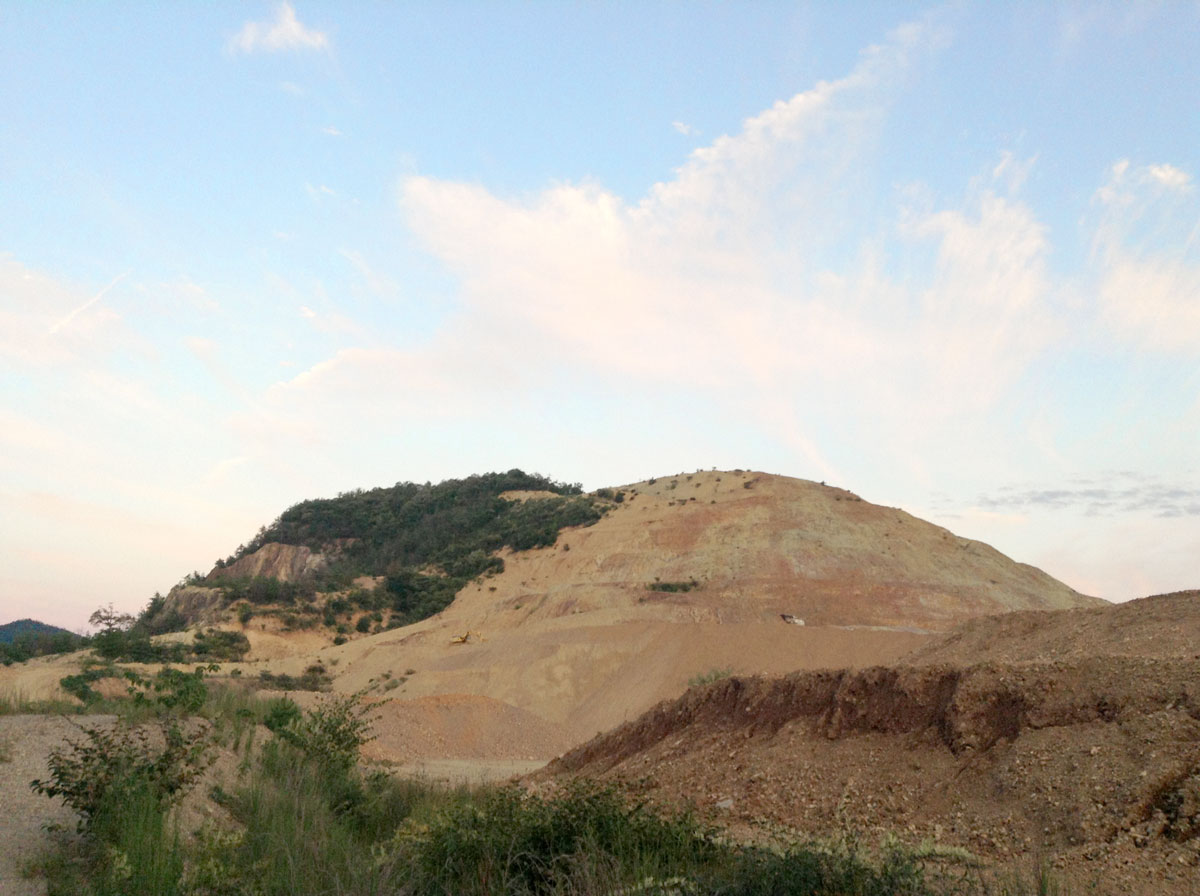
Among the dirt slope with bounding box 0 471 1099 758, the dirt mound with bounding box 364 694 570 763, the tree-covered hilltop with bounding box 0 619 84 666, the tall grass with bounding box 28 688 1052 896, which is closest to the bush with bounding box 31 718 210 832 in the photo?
the tall grass with bounding box 28 688 1052 896

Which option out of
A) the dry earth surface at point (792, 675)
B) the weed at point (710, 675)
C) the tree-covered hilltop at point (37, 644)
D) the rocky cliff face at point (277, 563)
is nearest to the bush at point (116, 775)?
the dry earth surface at point (792, 675)

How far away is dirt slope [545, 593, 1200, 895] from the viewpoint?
7.12m

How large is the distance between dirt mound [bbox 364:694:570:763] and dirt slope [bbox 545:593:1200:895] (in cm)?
929

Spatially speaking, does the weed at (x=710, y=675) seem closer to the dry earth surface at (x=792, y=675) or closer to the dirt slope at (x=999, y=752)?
the dry earth surface at (x=792, y=675)

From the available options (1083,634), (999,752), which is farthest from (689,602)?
(999,752)

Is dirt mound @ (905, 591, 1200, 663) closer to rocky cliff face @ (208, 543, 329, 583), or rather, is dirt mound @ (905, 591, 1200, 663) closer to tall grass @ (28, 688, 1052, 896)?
tall grass @ (28, 688, 1052, 896)

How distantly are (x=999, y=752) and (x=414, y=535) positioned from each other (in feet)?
196

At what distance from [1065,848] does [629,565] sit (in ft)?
122

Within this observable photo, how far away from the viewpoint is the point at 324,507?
73.6 m

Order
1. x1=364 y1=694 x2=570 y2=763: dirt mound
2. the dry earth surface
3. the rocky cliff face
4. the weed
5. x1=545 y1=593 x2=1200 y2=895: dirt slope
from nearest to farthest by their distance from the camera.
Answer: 1. x1=545 y1=593 x2=1200 y2=895: dirt slope
2. the dry earth surface
3. x1=364 y1=694 x2=570 y2=763: dirt mound
4. the weed
5. the rocky cliff face

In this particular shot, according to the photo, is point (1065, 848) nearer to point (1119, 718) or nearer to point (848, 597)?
point (1119, 718)

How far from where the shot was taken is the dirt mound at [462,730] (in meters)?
21.9

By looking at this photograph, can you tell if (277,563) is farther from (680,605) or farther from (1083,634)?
(1083,634)

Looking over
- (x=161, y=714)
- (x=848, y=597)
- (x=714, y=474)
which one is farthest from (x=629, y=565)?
(x=161, y=714)
